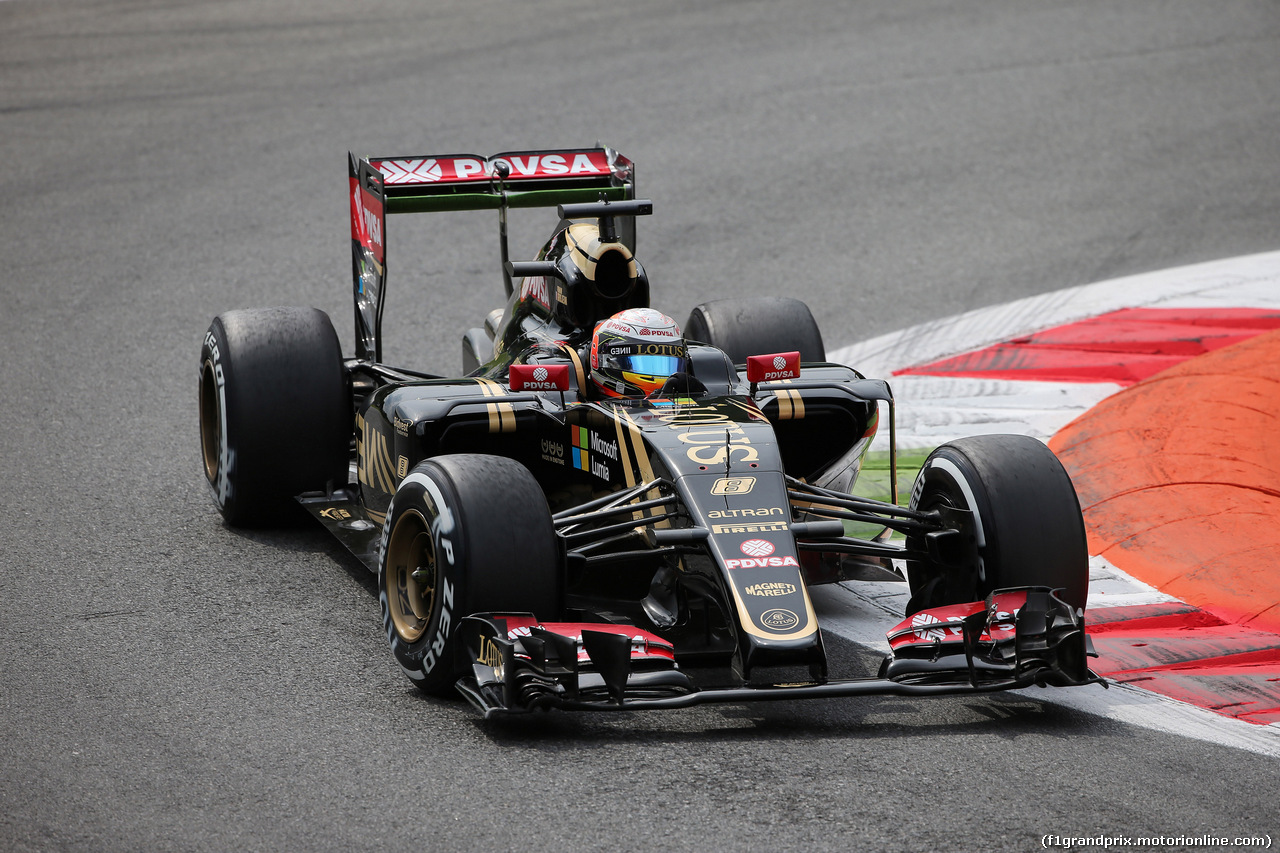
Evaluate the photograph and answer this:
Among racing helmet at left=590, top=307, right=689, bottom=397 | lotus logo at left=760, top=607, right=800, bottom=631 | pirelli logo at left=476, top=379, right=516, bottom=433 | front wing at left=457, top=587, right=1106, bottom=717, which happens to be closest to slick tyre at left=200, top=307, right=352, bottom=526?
pirelli logo at left=476, top=379, right=516, bottom=433

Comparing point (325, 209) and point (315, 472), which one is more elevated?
point (325, 209)

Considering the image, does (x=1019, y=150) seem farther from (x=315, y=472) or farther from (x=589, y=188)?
(x=315, y=472)

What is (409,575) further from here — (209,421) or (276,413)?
(209,421)

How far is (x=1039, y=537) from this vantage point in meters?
5.82

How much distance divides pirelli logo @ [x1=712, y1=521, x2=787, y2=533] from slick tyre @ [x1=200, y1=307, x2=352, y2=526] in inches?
107

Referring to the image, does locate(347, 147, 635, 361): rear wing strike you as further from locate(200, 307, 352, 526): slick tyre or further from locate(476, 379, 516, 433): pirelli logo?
locate(476, 379, 516, 433): pirelli logo

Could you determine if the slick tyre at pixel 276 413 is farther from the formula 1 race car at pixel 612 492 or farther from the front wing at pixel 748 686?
the front wing at pixel 748 686

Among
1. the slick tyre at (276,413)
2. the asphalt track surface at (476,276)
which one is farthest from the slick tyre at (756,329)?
the asphalt track surface at (476,276)

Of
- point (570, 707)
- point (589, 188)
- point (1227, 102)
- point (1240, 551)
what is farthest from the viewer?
point (1227, 102)

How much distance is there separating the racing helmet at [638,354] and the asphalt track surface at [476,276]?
147 centimetres

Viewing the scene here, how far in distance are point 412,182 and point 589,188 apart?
102cm

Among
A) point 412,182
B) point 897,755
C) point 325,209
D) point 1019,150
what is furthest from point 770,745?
point 1019,150

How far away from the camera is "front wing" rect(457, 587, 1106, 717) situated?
16.6ft

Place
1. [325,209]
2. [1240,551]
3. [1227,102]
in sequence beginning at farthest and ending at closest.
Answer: [1227,102]
[325,209]
[1240,551]
